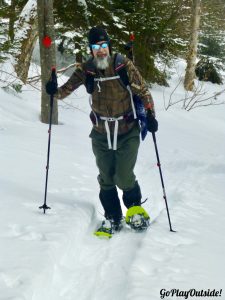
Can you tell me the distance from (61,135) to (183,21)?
41.2ft

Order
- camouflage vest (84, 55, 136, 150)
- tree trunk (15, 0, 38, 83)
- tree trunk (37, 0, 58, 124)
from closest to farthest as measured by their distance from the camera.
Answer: camouflage vest (84, 55, 136, 150), tree trunk (37, 0, 58, 124), tree trunk (15, 0, 38, 83)

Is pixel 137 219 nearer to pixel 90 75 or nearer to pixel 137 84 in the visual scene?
pixel 137 84

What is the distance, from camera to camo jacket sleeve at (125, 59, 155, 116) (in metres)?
4.50

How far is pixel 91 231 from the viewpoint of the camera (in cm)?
500

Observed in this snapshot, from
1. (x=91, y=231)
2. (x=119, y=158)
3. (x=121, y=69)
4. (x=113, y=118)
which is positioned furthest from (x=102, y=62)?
(x=91, y=231)

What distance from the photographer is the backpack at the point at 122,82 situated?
14.7ft

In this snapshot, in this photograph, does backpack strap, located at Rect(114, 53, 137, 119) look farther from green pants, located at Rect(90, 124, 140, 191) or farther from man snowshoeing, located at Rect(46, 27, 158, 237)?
green pants, located at Rect(90, 124, 140, 191)

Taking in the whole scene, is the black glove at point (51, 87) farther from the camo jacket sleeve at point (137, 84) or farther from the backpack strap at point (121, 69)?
the camo jacket sleeve at point (137, 84)

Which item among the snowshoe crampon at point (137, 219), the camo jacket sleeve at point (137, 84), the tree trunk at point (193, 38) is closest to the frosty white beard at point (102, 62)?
the camo jacket sleeve at point (137, 84)

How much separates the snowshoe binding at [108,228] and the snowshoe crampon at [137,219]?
0.66ft

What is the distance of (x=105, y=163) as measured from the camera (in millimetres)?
4855

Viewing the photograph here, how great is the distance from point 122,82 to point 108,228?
1.73m

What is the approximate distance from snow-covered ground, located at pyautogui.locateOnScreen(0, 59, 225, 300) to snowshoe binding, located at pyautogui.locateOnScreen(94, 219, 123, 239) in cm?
9

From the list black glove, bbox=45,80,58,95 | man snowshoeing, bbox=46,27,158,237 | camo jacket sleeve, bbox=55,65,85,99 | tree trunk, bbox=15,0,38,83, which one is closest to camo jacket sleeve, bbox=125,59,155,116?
man snowshoeing, bbox=46,27,158,237
